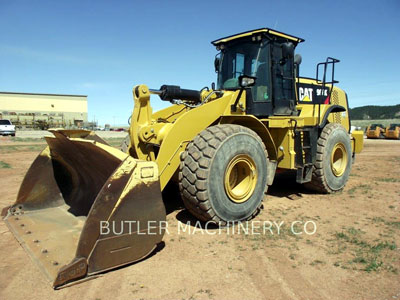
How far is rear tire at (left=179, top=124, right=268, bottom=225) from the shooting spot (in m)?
3.87

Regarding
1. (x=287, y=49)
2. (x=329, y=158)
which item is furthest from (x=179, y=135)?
(x=329, y=158)

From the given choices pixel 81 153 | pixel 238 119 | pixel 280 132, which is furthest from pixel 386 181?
pixel 81 153

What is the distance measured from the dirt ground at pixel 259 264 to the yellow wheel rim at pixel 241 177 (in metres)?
0.46

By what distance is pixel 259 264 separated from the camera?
128 inches

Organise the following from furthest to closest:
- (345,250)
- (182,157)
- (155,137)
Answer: (155,137), (182,157), (345,250)

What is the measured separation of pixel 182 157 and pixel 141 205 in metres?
1.06

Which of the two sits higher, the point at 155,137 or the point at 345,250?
the point at 155,137

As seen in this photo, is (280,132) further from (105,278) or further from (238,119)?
(105,278)

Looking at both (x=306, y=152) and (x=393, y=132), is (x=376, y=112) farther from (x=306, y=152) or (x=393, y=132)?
(x=306, y=152)

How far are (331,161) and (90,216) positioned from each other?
4.95 m

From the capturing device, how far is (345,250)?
361 centimetres

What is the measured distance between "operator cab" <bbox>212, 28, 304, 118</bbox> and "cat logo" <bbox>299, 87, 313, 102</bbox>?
887 millimetres

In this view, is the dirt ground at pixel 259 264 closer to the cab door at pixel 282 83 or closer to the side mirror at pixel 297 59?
the cab door at pixel 282 83

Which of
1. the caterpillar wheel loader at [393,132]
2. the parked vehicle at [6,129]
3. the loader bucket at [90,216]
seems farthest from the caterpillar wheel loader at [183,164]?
the parked vehicle at [6,129]
